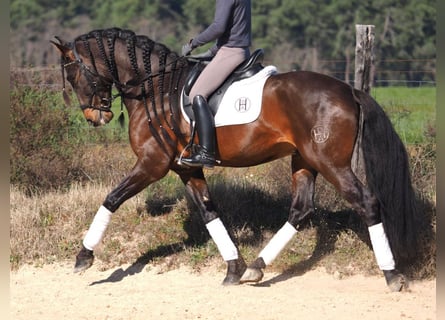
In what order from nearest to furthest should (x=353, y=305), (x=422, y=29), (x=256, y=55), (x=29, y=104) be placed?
1. (x=353, y=305)
2. (x=256, y=55)
3. (x=29, y=104)
4. (x=422, y=29)

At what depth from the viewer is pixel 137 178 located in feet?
26.1

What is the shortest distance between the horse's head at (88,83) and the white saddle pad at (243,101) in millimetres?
1357

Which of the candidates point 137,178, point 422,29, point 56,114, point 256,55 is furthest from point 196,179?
point 422,29

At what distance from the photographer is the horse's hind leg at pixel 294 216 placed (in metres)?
7.89

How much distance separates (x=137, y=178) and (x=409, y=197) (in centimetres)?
277

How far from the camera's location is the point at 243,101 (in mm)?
7691

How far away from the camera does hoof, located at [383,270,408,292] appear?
24.4 feet

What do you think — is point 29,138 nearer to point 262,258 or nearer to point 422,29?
point 262,258

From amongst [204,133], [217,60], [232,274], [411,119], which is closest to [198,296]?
[232,274]

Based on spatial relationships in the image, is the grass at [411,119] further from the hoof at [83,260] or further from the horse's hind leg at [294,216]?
the hoof at [83,260]

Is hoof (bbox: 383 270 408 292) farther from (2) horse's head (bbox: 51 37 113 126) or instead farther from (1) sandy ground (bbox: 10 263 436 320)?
(2) horse's head (bbox: 51 37 113 126)

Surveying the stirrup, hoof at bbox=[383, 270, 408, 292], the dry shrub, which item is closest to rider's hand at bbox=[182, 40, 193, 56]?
the stirrup

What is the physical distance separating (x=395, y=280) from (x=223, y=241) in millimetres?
1817

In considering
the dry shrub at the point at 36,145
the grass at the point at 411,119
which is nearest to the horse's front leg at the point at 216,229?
the dry shrub at the point at 36,145
